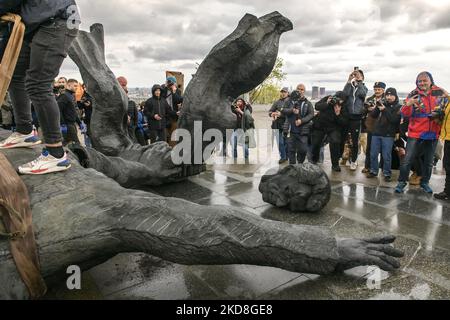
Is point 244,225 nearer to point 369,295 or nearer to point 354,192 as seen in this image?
point 369,295

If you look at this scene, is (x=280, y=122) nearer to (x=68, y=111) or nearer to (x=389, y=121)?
(x=389, y=121)

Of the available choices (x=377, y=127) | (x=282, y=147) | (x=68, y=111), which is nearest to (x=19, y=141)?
(x=68, y=111)

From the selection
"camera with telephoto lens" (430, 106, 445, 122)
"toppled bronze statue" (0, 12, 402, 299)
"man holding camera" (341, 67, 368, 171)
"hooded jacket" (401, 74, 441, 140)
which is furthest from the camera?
"man holding camera" (341, 67, 368, 171)

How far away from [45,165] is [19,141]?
2.28ft

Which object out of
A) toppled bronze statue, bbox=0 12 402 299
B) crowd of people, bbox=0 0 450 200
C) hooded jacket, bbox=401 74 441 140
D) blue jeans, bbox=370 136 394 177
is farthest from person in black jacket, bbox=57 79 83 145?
hooded jacket, bbox=401 74 441 140

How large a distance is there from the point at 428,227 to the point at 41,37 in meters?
4.05

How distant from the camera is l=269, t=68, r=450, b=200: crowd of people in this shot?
5.48m

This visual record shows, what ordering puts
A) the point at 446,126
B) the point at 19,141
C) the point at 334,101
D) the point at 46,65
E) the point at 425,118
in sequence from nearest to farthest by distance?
the point at 46,65, the point at 19,141, the point at 446,126, the point at 425,118, the point at 334,101

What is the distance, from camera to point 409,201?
4.75 metres

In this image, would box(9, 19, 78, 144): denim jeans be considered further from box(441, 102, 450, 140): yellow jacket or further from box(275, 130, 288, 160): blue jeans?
box(275, 130, 288, 160): blue jeans

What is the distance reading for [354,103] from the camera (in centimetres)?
702

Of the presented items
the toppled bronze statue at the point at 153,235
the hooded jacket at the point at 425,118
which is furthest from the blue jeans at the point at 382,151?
the toppled bronze statue at the point at 153,235

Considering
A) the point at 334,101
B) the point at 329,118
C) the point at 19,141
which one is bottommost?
the point at 19,141

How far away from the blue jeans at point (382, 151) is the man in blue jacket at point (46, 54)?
5.40 meters
